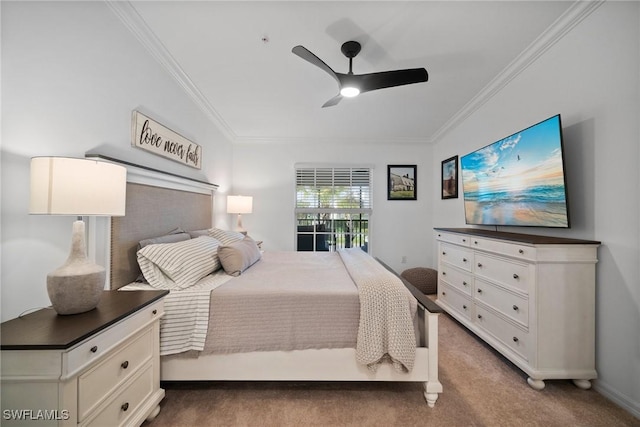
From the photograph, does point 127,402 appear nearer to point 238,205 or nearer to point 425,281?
point 238,205

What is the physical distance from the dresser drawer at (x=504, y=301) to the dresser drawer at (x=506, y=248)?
296 mm

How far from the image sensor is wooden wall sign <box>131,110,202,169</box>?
6.14 feet

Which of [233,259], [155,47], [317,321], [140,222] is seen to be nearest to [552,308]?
[317,321]

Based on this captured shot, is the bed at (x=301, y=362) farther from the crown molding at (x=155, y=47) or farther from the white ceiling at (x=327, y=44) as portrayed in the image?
the white ceiling at (x=327, y=44)

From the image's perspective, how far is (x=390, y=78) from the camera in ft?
6.20

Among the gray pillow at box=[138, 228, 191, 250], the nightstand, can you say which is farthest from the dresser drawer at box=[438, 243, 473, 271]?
the gray pillow at box=[138, 228, 191, 250]

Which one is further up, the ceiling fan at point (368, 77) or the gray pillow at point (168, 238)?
the ceiling fan at point (368, 77)

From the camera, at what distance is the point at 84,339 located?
92 cm

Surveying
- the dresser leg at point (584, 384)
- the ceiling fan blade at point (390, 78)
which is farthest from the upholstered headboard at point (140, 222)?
the dresser leg at point (584, 384)

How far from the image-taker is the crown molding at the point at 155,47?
164cm

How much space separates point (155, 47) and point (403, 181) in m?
3.79

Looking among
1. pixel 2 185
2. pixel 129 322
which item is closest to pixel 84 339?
pixel 129 322

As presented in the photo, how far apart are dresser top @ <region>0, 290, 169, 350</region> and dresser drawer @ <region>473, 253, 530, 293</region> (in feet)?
7.80

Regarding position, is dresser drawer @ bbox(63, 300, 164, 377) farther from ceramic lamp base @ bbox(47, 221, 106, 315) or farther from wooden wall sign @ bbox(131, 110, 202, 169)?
wooden wall sign @ bbox(131, 110, 202, 169)
